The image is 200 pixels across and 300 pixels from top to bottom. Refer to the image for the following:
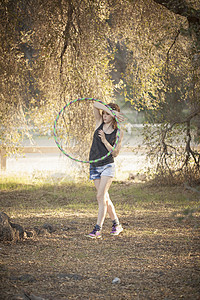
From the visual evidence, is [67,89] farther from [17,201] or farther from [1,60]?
[17,201]

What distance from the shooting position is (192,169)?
8.79 m

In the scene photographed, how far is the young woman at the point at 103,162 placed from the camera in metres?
4.97

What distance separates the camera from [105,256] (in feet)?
14.2

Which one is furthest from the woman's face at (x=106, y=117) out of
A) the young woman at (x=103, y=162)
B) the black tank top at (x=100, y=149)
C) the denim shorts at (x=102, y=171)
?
the denim shorts at (x=102, y=171)

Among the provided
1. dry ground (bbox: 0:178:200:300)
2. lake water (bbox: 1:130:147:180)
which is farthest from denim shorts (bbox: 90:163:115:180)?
lake water (bbox: 1:130:147:180)

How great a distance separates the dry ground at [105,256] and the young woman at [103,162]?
0.29m

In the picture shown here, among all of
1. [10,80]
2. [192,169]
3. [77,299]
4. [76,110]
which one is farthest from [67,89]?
[77,299]

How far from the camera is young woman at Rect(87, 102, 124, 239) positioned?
16.3 ft

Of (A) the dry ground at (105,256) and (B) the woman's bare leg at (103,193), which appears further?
(B) the woman's bare leg at (103,193)

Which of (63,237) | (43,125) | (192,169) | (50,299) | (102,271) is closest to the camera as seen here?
(50,299)

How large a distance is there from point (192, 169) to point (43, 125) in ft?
12.2

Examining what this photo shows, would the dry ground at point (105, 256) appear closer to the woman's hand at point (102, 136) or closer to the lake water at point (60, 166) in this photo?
the woman's hand at point (102, 136)

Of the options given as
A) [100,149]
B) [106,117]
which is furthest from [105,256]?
→ [106,117]

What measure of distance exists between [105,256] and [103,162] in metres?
1.23
